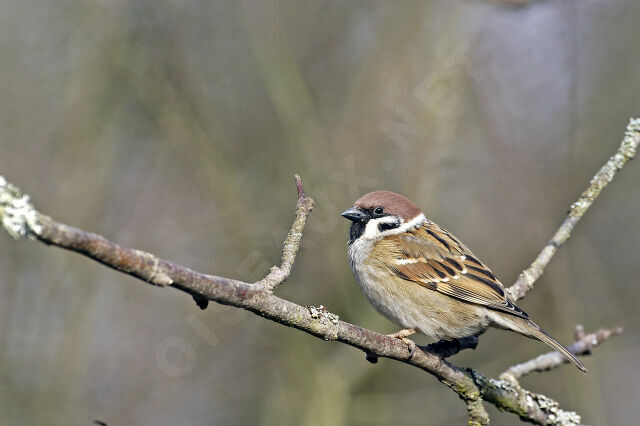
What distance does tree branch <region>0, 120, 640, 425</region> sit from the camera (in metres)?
1.79

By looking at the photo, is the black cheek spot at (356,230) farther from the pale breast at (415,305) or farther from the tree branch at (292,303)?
the tree branch at (292,303)

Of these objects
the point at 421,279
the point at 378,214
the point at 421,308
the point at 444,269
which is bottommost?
the point at 421,308

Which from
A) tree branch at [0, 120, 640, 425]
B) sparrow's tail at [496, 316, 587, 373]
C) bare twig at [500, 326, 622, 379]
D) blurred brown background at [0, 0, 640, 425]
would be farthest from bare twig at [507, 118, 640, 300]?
blurred brown background at [0, 0, 640, 425]

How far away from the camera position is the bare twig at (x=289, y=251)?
8.09 feet

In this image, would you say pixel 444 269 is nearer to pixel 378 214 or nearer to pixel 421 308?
pixel 421 308

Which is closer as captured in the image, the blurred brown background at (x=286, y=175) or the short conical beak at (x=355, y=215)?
the short conical beak at (x=355, y=215)

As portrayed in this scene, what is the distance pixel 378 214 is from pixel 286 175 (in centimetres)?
280

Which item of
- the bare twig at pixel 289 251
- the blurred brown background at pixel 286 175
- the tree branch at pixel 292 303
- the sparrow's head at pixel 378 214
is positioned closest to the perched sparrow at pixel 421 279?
the sparrow's head at pixel 378 214

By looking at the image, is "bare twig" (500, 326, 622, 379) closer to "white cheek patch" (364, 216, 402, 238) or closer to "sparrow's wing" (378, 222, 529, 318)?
"sparrow's wing" (378, 222, 529, 318)

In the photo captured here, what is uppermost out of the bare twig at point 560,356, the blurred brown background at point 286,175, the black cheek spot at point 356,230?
the blurred brown background at point 286,175

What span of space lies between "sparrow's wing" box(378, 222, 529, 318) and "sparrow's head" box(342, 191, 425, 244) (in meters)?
0.10

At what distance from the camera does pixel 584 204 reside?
4082 millimetres

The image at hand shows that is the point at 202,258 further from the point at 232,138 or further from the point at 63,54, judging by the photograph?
the point at 63,54

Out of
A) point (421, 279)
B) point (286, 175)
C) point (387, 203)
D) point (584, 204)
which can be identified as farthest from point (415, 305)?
point (286, 175)
